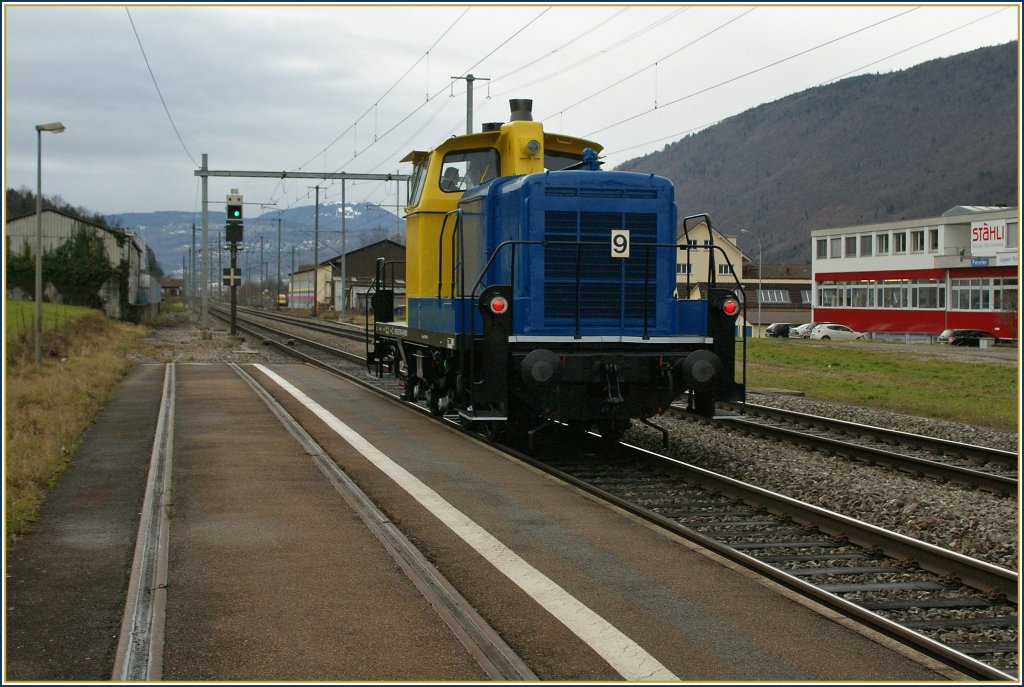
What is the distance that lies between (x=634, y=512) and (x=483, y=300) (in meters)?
2.98

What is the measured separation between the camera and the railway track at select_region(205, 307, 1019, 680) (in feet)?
17.2

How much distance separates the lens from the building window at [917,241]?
61250mm

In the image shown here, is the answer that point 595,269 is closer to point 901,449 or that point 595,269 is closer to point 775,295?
point 901,449

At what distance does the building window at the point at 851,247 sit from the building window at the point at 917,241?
19.6 ft

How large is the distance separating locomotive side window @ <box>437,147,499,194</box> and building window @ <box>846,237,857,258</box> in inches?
2375

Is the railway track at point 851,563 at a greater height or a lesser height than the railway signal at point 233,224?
lesser

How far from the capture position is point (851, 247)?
68625 mm

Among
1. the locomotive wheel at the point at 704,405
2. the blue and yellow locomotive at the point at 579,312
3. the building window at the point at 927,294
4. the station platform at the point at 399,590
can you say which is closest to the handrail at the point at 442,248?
the blue and yellow locomotive at the point at 579,312

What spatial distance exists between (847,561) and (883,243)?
208ft

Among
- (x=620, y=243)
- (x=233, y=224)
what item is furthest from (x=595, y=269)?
(x=233, y=224)

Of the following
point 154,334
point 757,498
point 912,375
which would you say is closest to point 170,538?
point 757,498

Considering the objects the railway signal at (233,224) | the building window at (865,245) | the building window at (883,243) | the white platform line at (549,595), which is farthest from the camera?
the building window at (865,245)

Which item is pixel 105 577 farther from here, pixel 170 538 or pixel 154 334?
pixel 154 334

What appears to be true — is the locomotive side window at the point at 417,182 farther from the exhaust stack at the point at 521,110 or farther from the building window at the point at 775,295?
the building window at the point at 775,295
